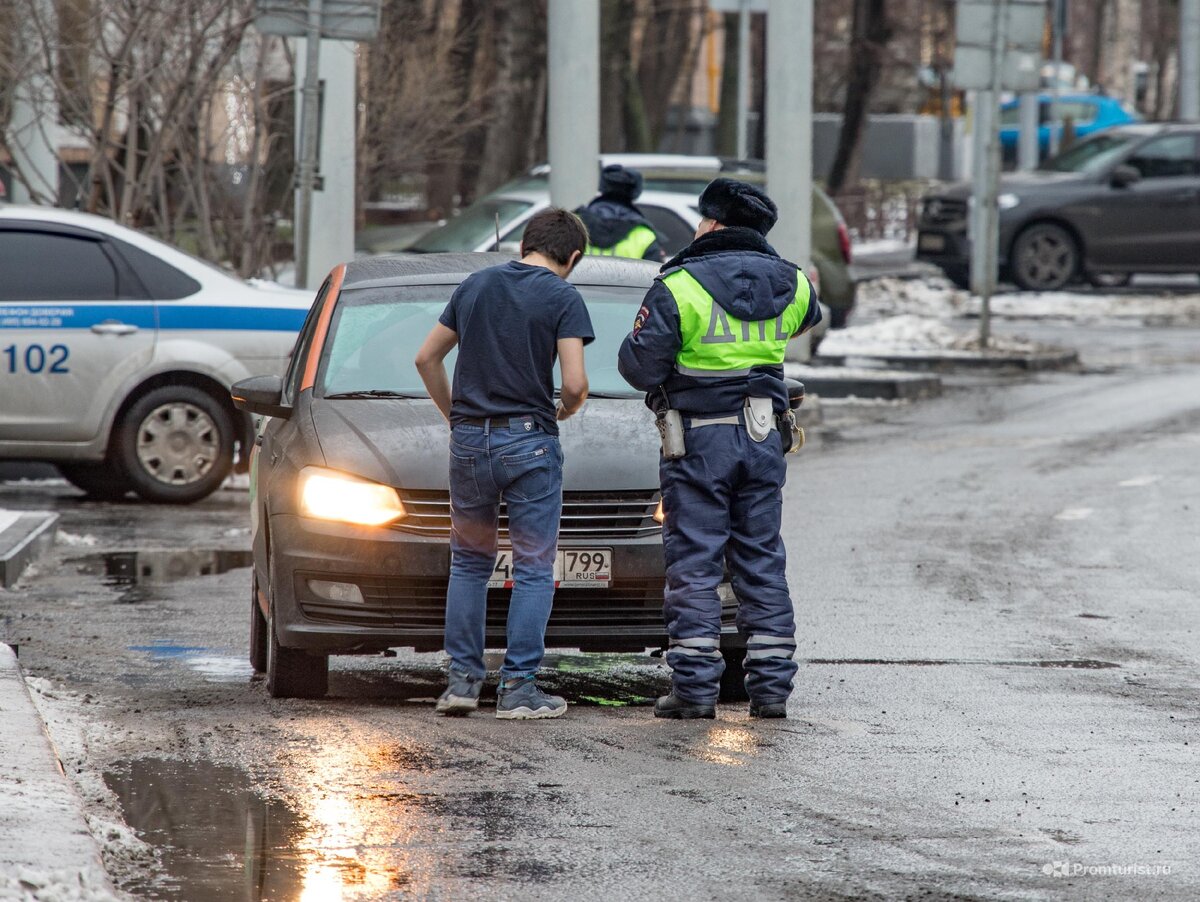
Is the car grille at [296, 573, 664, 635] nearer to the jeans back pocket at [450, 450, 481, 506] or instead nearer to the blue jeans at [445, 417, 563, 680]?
the blue jeans at [445, 417, 563, 680]

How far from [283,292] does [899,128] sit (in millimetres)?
40646

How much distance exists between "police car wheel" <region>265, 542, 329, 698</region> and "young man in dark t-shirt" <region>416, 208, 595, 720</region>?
59 centimetres

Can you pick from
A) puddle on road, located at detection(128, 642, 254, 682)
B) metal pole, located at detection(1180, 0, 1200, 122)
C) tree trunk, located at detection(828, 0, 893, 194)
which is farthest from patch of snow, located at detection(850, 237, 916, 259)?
puddle on road, located at detection(128, 642, 254, 682)

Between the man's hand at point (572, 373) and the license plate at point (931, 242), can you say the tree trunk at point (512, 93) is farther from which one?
the man's hand at point (572, 373)

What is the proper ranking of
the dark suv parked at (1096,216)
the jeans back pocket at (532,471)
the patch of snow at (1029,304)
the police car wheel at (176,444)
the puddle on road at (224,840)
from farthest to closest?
1. the dark suv parked at (1096,216)
2. the patch of snow at (1029,304)
3. the police car wheel at (176,444)
4. the jeans back pocket at (532,471)
5. the puddle on road at (224,840)

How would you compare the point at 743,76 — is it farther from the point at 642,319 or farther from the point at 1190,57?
the point at 642,319

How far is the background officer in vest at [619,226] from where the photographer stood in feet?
40.5

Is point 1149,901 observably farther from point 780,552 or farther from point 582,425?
point 582,425

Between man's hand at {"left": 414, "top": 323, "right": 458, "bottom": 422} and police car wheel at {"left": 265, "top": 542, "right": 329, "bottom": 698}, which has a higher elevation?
man's hand at {"left": 414, "top": 323, "right": 458, "bottom": 422}

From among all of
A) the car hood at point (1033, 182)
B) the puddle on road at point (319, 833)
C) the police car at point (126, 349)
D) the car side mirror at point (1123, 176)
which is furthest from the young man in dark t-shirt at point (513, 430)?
the car side mirror at point (1123, 176)

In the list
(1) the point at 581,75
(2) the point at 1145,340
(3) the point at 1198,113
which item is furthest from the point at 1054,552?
(3) the point at 1198,113

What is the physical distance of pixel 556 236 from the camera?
23.4 feet

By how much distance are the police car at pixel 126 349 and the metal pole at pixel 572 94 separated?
14.3 feet

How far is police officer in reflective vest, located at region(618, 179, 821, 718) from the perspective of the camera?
23.5 ft
